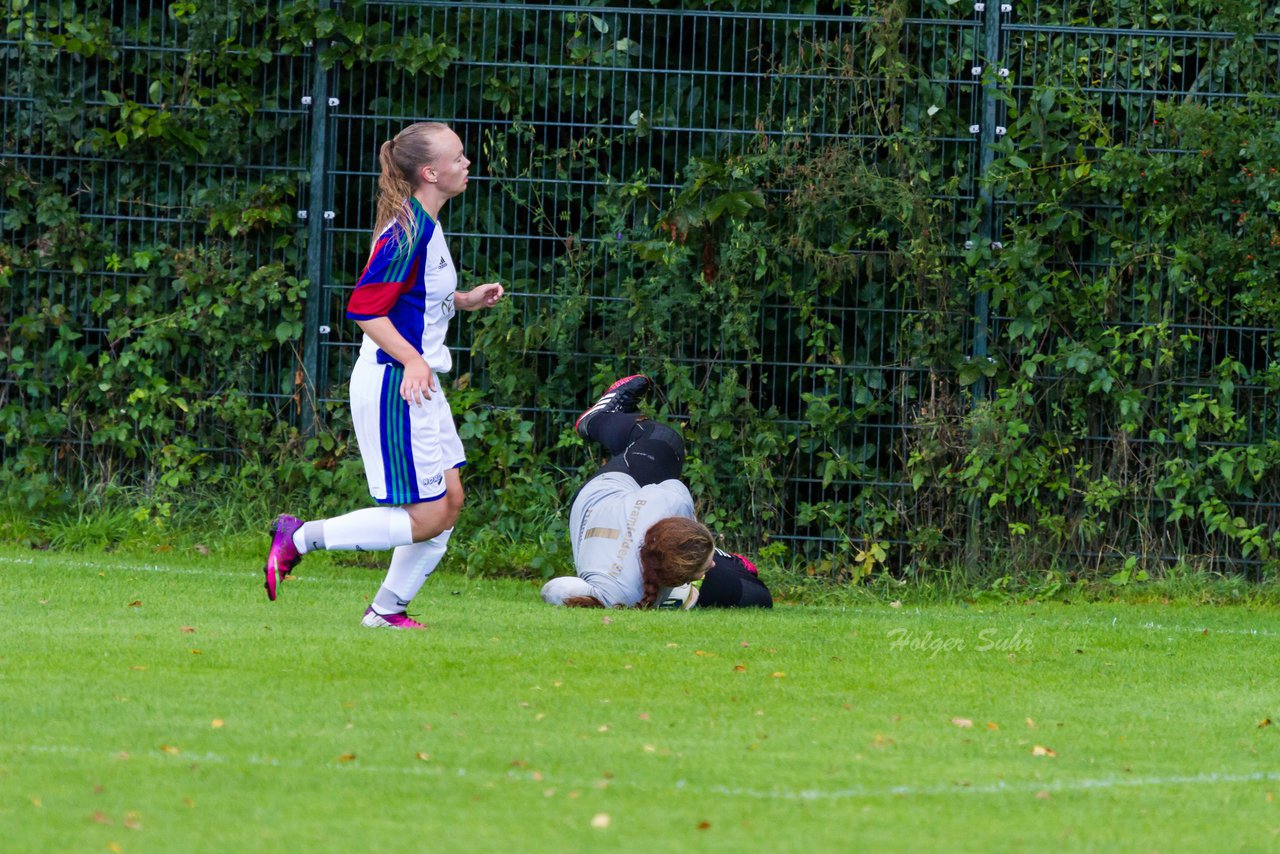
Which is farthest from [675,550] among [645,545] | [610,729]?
[610,729]

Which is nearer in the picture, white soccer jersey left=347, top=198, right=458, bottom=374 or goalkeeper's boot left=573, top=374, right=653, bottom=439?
white soccer jersey left=347, top=198, right=458, bottom=374

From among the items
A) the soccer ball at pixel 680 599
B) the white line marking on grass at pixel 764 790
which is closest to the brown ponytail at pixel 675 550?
the soccer ball at pixel 680 599

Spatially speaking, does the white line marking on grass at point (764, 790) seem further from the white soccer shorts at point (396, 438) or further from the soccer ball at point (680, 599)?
the soccer ball at point (680, 599)

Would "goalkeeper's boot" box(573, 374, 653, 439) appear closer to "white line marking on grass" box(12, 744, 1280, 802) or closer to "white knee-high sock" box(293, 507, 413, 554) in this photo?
"white knee-high sock" box(293, 507, 413, 554)

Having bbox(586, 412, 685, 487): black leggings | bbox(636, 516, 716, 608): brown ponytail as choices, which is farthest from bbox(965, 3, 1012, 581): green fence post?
bbox(636, 516, 716, 608): brown ponytail

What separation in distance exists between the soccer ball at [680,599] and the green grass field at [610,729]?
20 cm

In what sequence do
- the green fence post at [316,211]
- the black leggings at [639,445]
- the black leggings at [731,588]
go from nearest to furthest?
the black leggings at [731,588] < the black leggings at [639,445] < the green fence post at [316,211]

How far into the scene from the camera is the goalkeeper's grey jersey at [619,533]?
7246 millimetres

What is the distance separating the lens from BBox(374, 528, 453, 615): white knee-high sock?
6324mm

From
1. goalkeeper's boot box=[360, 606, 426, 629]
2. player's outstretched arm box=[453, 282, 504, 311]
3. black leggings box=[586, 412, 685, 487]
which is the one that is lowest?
goalkeeper's boot box=[360, 606, 426, 629]

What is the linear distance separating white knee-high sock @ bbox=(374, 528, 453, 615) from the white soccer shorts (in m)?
0.23

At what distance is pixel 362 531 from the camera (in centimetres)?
621

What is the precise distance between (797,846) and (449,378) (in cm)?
574

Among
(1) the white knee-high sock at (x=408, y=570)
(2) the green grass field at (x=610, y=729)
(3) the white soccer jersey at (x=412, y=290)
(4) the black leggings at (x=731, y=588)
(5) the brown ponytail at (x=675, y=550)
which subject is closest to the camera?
(2) the green grass field at (x=610, y=729)
